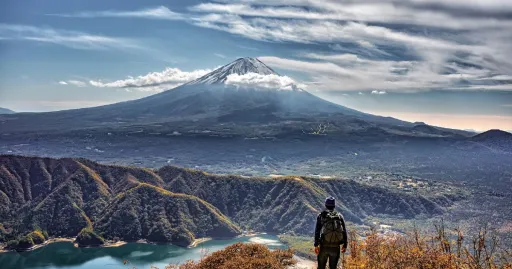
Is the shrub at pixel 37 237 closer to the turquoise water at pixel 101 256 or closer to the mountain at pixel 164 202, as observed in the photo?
the turquoise water at pixel 101 256

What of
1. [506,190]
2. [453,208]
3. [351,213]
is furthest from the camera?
[506,190]

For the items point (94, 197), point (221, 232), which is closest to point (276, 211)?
point (221, 232)

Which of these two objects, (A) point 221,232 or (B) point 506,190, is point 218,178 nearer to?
(A) point 221,232

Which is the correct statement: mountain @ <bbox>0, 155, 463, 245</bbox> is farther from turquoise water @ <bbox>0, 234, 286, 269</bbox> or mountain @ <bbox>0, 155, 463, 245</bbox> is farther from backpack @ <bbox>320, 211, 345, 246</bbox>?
backpack @ <bbox>320, 211, 345, 246</bbox>

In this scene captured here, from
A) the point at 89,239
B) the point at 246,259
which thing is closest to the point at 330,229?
the point at 246,259

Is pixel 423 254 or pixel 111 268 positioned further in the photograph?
pixel 111 268

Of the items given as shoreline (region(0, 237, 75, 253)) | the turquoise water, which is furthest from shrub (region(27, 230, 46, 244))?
the turquoise water
